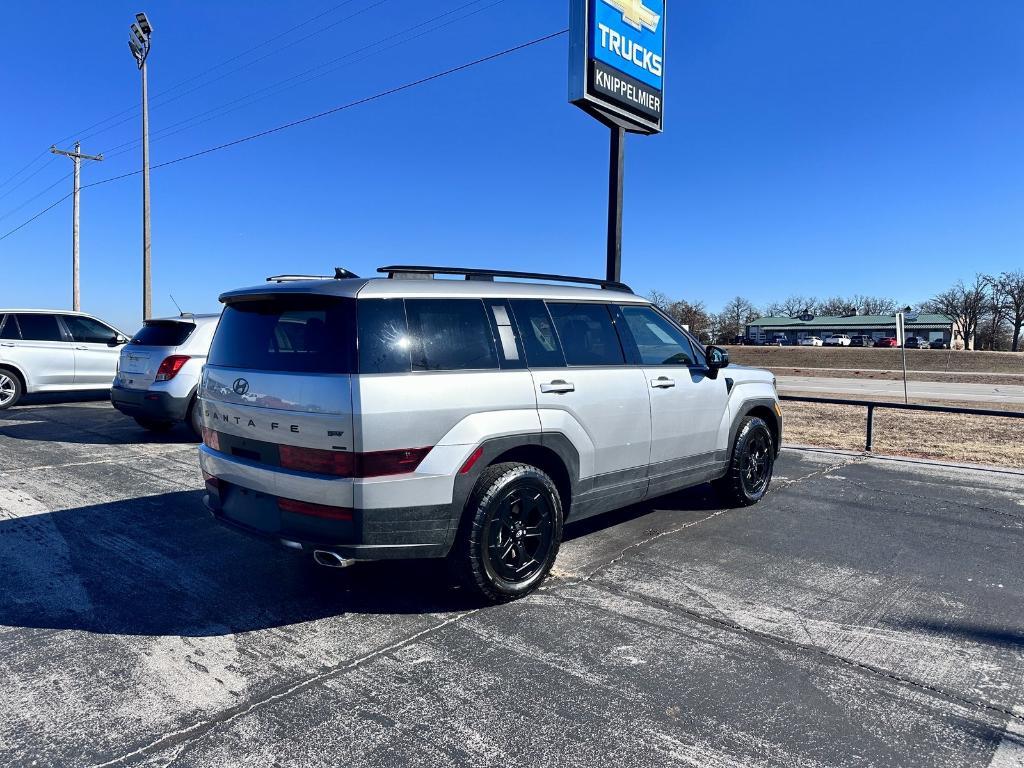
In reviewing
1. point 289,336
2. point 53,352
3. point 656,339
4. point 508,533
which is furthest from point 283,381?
point 53,352

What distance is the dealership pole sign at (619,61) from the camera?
9.61m

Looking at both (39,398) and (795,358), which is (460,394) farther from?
(795,358)

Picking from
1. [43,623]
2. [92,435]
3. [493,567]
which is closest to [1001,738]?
[493,567]

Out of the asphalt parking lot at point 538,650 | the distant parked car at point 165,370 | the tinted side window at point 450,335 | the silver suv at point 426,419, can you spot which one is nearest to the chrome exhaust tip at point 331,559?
the silver suv at point 426,419

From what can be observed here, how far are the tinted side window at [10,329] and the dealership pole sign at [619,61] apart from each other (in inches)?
411

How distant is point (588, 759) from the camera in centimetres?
240

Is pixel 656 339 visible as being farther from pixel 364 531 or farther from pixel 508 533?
pixel 364 531

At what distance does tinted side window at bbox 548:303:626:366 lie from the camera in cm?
429

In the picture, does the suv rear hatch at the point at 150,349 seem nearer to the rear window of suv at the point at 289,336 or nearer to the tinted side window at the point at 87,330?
the tinted side window at the point at 87,330

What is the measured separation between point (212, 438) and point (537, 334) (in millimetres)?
2074

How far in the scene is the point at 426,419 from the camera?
131 inches

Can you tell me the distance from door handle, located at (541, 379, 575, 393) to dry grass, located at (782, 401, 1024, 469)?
685cm

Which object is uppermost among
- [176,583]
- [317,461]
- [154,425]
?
[317,461]

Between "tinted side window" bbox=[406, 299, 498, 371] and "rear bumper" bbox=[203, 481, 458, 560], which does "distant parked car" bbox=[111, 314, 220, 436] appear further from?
"tinted side window" bbox=[406, 299, 498, 371]
